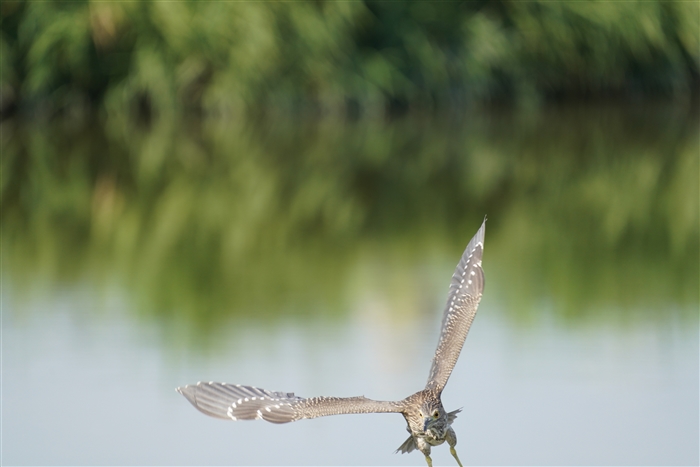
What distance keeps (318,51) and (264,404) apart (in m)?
7.19

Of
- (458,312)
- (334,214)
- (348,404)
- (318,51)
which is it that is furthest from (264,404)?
(318,51)

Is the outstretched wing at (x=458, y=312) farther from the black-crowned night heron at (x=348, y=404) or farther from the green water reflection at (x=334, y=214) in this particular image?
the green water reflection at (x=334, y=214)

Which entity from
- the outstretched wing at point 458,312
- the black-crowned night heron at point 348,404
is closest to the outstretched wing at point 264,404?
the black-crowned night heron at point 348,404

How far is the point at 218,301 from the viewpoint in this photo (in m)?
4.07

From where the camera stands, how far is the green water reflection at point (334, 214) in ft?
13.6

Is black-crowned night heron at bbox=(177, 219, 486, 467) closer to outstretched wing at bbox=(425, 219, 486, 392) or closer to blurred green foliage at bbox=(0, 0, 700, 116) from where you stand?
outstretched wing at bbox=(425, 219, 486, 392)

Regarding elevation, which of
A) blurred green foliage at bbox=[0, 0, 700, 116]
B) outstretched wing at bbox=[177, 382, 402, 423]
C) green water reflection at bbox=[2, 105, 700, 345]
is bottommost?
outstretched wing at bbox=[177, 382, 402, 423]

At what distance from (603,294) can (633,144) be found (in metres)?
4.13

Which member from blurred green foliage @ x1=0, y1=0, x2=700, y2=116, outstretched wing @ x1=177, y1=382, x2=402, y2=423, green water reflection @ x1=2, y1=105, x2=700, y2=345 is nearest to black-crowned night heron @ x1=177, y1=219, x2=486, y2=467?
outstretched wing @ x1=177, y1=382, x2=402, y2=423

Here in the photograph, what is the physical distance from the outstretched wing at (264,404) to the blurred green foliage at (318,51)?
22.6 ft

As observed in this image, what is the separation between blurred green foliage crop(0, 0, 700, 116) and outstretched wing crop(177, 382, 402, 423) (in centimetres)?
688

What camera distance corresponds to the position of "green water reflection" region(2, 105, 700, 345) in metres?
4.14

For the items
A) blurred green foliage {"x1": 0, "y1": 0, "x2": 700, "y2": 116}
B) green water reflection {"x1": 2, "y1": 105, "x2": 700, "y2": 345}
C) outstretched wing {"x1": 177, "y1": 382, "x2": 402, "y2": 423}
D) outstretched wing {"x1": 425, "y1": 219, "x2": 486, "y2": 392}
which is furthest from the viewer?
blurred green foliage {"x1": 0, "y1": 0, "x2": 700, "y2": 116}

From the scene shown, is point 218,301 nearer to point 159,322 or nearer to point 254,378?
point 159,322
